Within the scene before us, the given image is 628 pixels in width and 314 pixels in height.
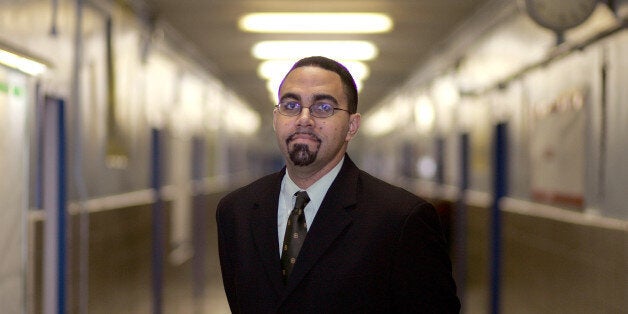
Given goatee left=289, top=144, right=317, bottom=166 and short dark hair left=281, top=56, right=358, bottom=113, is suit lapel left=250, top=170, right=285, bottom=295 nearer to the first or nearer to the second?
goatee left=289, top=144, right=317, bottom=166

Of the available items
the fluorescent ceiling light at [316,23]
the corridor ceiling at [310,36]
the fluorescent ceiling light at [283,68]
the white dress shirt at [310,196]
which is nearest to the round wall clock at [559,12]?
the corridor ceiling at [310,36]

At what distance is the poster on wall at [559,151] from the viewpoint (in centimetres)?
503

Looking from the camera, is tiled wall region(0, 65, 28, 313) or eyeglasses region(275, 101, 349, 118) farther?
tiled wall region(0, 65, 28, 313)

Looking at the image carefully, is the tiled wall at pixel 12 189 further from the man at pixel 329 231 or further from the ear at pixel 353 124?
the ear at pixel 353 124

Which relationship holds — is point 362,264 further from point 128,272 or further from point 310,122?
point 128,272

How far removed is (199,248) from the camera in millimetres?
11070

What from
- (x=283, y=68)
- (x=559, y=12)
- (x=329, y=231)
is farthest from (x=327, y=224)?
(x=283, y=68)

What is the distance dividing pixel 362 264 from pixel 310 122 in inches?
14.0

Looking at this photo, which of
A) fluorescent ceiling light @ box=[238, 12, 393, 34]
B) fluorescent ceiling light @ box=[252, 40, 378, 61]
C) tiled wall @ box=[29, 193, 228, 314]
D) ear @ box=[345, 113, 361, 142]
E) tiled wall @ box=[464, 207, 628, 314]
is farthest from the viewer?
fluorescent ceiling light @ box=[252, 40, 378, 61]

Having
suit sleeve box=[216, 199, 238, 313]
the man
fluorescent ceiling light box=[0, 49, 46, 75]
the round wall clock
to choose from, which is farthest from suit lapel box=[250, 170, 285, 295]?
the round wall clock

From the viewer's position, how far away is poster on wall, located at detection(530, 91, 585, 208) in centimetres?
503

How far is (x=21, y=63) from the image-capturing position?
402 cm

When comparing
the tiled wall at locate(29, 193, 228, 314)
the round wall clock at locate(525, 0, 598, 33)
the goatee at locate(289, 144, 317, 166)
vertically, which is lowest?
the tiled wall at locate(29, 193, 228, 314)

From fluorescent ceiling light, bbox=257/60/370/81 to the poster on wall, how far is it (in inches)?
215
